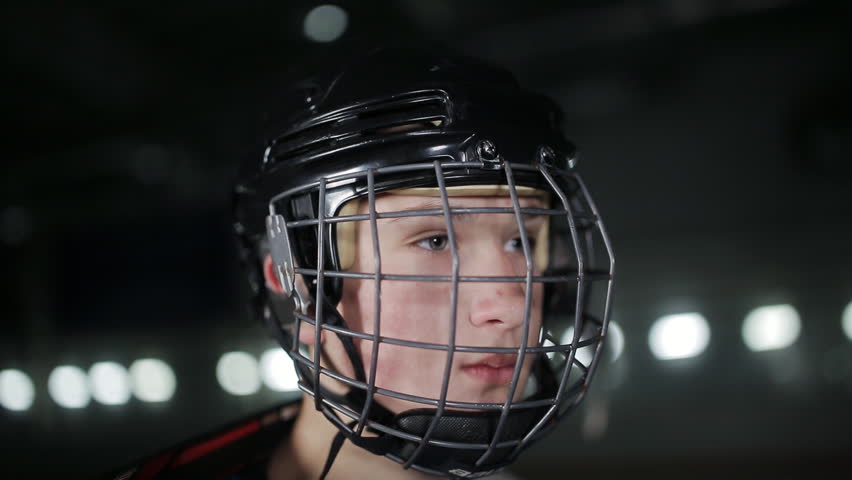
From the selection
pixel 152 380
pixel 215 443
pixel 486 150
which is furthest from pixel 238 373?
pixel 486 150

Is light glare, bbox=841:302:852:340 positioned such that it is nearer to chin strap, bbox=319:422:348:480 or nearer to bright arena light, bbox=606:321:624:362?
bright arena light, bbox=606:321:624:362

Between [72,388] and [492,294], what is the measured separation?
13.0 ft

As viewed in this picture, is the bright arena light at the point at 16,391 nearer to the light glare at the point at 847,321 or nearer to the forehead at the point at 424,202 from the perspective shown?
the forehead at the point at 424,202

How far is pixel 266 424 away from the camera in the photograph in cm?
97

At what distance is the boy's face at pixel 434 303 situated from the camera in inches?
25.7

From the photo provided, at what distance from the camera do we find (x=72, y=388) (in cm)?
338

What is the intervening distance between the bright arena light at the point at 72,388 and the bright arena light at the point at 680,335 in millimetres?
4115

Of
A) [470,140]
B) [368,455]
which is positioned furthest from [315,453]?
[470,140]

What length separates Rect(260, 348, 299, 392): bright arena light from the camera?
3.28 metres

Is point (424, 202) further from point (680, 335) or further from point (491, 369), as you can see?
point (680, 335)

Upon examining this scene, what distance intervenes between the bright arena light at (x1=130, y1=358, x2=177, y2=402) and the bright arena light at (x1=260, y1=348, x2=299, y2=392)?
85 cm

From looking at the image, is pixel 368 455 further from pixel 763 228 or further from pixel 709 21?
pixel 763 228

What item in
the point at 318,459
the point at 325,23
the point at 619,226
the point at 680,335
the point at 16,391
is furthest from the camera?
the point at 619,226

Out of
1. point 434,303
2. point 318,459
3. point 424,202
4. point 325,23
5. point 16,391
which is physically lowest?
point 16,391
